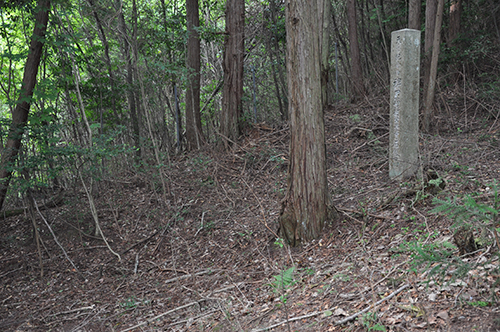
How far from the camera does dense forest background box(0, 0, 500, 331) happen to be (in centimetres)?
462

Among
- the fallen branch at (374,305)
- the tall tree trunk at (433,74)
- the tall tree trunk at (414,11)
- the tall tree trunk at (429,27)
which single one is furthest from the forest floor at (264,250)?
the tall tree trunk at (414,11)

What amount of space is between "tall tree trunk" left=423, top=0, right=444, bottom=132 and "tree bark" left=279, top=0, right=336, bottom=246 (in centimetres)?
386

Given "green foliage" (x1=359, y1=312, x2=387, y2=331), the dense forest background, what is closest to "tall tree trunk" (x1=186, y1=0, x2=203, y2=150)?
the dense forest background

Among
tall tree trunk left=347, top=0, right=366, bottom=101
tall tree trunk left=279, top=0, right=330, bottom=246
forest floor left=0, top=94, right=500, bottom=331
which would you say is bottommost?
forest floor left=0, top=94, right=500, bottom=331

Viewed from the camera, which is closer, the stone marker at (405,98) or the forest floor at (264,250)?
the forest floor at (264,250)

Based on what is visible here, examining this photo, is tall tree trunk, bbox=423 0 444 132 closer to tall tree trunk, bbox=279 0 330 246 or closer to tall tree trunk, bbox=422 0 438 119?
tall tree trunk, bbox=422 0 438 119

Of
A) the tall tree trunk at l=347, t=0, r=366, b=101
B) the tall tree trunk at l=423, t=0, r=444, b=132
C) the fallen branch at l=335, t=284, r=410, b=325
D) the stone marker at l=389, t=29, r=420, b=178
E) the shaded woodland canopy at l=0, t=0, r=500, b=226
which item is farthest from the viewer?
the tall tree trunk at l=347, t=0, r=366, b=101

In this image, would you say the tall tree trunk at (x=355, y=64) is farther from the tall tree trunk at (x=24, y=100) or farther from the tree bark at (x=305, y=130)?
the tall tree trunk at (x=24, y=100)

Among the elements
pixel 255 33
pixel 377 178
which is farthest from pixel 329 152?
pixel 255 33

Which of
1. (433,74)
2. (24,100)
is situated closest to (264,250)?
(24,100)

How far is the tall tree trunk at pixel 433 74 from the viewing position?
8.04 m

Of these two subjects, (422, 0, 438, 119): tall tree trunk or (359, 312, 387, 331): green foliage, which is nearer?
(359, 312, 387, 331): green foliage

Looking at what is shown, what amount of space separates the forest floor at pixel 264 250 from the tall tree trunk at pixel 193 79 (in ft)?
2.19

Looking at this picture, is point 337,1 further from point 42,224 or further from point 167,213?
point 42,224
